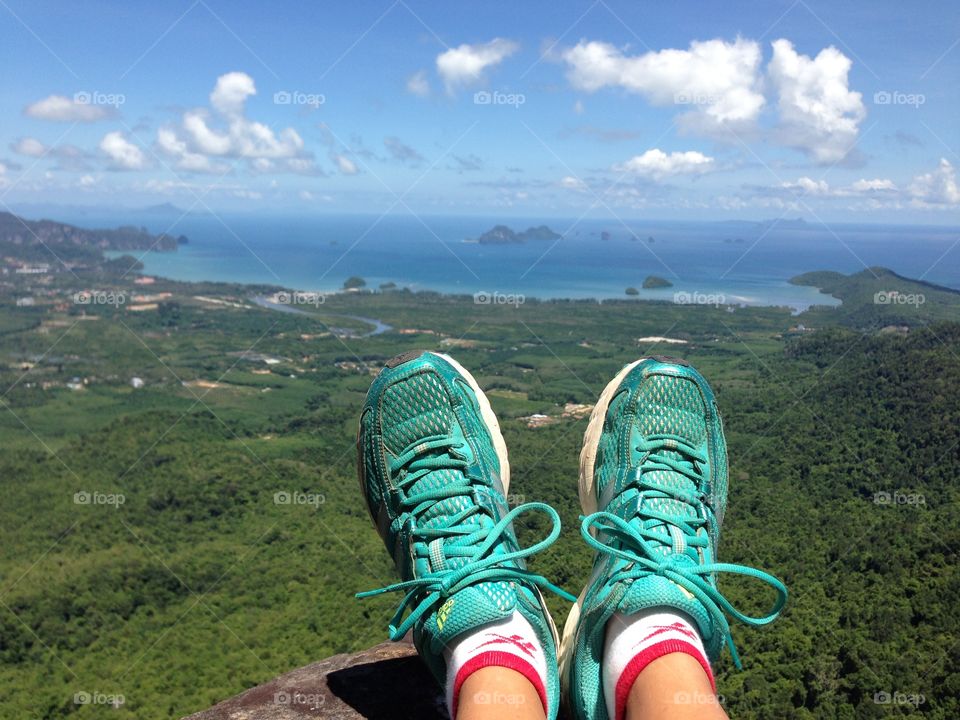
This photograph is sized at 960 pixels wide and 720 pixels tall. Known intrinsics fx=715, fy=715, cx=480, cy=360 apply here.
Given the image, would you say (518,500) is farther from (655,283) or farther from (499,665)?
(655,283)

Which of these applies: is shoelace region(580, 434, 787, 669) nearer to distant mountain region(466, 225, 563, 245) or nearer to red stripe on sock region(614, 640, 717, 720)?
red stripe on sock region(614, 640, 717, 720)

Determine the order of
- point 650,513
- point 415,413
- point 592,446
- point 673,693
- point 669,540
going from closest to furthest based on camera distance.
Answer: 1. point 673,693
2. point 669,540
3. point 650,513
4. point 415,413
5. point 592,446

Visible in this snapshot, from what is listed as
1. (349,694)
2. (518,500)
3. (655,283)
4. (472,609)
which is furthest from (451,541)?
(655,283)

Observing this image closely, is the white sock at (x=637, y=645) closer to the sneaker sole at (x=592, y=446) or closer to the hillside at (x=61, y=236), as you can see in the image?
the sneaker sole at (x=592, y=446)

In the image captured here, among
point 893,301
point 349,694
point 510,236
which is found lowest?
point 349,694

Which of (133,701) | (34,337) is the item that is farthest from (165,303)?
(133,701)

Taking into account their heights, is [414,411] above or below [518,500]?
above

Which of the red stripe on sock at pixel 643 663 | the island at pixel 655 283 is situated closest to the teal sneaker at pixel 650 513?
the red stripe on sock at pixel 643 663
